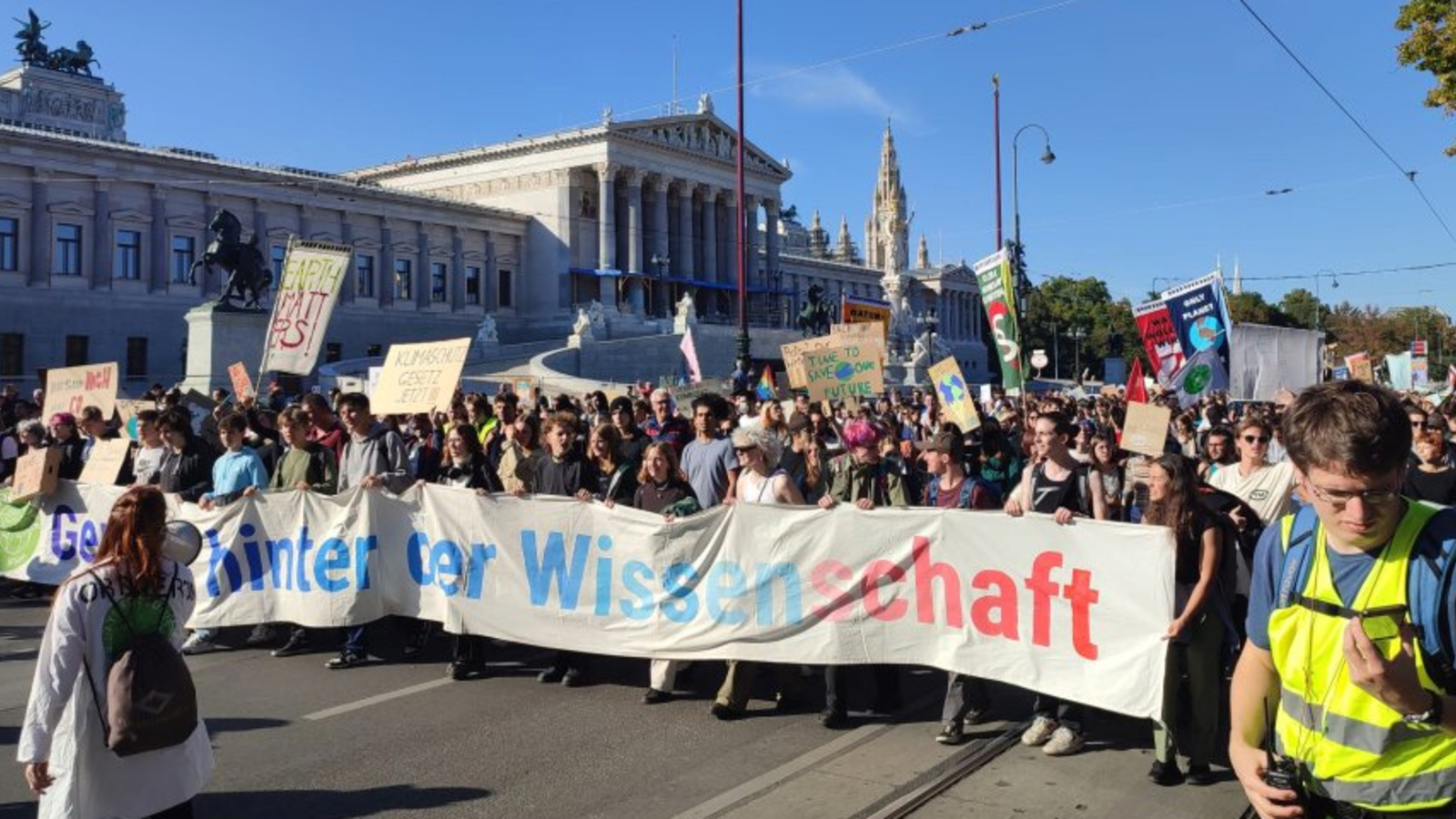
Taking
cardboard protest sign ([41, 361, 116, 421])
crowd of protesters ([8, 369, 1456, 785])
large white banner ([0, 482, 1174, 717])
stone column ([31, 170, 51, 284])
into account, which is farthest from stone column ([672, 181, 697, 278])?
large white banner ([0, 482, 1174, 717])

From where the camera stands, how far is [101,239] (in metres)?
47.8

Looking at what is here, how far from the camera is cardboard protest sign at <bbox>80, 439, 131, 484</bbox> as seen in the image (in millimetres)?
9695

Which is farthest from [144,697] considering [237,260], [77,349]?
[77,349]

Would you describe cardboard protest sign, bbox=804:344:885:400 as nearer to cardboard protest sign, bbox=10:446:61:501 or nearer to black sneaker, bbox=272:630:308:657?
black sneaker, bbox=272:630:308:657

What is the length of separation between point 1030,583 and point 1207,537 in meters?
0.92

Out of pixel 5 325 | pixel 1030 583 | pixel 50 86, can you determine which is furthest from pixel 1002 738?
pixel 50 86

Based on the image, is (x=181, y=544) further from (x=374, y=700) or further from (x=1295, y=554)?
(x=1295, y=554)

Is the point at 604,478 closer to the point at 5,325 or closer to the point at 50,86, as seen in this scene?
the point at 5,325

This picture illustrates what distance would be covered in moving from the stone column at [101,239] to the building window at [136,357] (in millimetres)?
2422

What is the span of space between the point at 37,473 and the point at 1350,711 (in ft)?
31.2

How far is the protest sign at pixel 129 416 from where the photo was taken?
44.4 feet

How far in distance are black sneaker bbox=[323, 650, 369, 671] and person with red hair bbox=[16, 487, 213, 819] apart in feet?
13.3

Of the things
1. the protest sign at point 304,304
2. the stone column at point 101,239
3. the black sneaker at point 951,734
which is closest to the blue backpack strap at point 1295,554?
the black sneaker at point 951,734

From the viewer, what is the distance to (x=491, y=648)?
8289 millimetres
